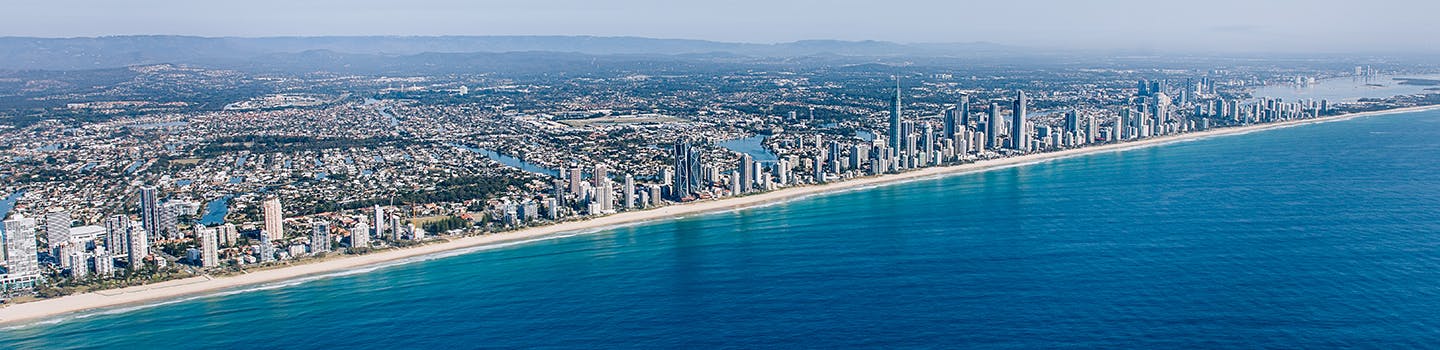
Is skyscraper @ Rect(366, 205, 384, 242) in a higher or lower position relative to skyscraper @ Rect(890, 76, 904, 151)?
lower

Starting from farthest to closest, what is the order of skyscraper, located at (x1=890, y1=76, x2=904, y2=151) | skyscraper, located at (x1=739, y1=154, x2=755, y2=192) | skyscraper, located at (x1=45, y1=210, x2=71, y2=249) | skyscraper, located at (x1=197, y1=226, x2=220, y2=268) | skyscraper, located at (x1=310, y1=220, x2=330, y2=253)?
skyscraper, located at (x1=890, y1=76, x2=904, y2=151) → skyscraper, located at (x1=739, y1=154, x2=755, y2=192) → skyscraper, located at (x1=45, y1=210, x2=71, y2=249) → skyscraper, located at (x1=310, y1=220, x2=330, y2=253) → skyscraper, located at (x1=197, y1=226, x2=220, y2=268)

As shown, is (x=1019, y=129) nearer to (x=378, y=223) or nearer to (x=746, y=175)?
(x=746, y=175)

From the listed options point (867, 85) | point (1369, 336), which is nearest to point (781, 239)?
point (1369, 336)

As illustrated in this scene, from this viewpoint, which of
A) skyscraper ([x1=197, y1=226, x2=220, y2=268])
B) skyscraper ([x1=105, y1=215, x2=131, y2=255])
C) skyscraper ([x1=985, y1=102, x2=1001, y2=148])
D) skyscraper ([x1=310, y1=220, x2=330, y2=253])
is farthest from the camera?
skyscraper ([x1=985, y1=102, x2=1001, y2=148])

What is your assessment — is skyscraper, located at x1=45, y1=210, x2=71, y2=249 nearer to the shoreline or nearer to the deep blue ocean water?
the shoreline

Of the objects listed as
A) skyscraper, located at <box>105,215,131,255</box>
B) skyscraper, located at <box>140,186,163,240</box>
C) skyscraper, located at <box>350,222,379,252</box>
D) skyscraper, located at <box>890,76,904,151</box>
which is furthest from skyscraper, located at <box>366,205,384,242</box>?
skyscraper, located at <box>890,76,904,151</box>

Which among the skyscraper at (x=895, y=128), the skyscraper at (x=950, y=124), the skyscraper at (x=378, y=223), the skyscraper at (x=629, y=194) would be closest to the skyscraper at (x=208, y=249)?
the skyscraper at (x=378, y=223)
